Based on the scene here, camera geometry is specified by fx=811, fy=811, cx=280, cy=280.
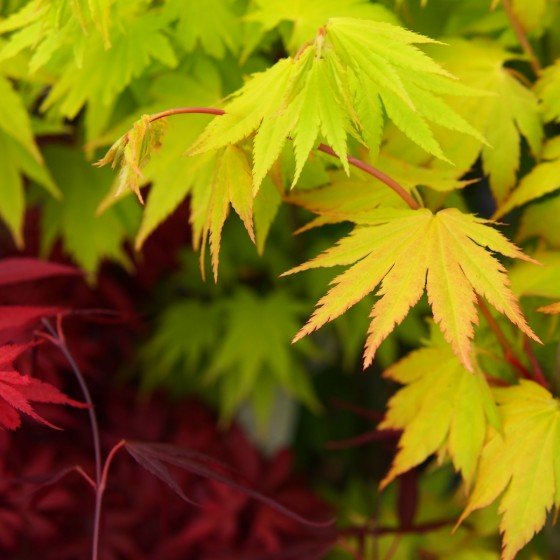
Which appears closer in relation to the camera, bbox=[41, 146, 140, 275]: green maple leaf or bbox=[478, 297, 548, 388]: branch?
bbox=[478, 297, 548, 388]: branch

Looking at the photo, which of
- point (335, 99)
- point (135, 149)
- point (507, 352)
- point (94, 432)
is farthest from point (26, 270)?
point (507, 352)

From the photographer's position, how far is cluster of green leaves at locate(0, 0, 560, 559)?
2.24ft

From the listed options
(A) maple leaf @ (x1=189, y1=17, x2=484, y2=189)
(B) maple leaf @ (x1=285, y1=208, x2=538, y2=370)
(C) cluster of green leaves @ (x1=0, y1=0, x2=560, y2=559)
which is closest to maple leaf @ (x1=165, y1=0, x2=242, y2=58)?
(C) cluster of green leaves @ (x1=0, y1=0, x2=560, y2=559)

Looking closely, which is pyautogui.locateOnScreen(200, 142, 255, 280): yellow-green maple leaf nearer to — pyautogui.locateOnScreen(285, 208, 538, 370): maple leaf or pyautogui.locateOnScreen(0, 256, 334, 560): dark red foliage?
pyautogui.locateOnScreen(285, 208, 538, 370): maple leaf

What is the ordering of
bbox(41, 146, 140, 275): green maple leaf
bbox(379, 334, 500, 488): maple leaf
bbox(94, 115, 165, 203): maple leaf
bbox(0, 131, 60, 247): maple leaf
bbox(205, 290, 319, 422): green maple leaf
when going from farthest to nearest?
1. bbox(205, 290, 319, 422): green maple leaf
2. bbox(41, 146, 140, 275): green maple leaf
3. bbox(0, 131, 60, 247): maple leaf
4. bbox(379, 334, 500, 488): maple leaf
5. bbox(94, 115, 165, 203): maple leaf

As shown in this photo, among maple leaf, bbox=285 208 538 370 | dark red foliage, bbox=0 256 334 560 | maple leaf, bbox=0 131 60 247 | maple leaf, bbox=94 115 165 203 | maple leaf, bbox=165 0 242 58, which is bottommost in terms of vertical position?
dark red foliage, bbox=0 256 334 560

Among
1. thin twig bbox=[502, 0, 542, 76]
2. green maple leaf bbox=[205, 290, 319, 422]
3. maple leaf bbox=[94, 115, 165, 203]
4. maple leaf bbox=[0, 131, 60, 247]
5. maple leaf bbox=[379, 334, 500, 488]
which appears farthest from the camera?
green maple leaf bbox=[205, 290, 319, 422]

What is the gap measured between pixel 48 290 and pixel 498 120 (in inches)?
31.2

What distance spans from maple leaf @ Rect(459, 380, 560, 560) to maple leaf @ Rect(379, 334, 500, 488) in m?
0.02

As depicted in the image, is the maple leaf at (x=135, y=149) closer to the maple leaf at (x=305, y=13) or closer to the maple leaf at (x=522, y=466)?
the maple leaf at (x=305, y=13)

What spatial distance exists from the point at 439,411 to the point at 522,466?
0.34 feet

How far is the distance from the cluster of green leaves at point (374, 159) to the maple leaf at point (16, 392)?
0.19 meters

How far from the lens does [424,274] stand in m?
0.68

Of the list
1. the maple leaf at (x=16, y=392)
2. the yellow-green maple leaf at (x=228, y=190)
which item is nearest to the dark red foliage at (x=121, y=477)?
the maple leaf at (x=16, y=392)
